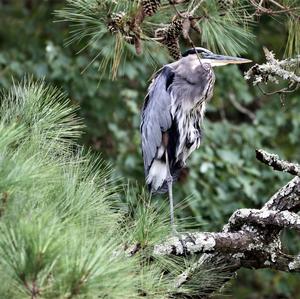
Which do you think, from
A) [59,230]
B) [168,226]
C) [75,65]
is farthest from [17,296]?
[75,65]

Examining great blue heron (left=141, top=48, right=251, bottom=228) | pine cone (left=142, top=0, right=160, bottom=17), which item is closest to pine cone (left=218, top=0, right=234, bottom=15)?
pine cone (left=142, top=0, right=160, bottom=17)

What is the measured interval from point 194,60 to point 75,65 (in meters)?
1.07

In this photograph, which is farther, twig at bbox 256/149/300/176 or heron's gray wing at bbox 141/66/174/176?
heron's gray wing at bbox 141/66/174/176

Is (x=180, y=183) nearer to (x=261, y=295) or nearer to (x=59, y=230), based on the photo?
(x=261, y=295)

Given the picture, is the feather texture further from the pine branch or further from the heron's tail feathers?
the pine branch

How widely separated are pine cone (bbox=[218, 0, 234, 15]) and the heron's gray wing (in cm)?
87

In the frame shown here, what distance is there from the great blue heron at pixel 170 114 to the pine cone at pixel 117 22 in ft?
3.20

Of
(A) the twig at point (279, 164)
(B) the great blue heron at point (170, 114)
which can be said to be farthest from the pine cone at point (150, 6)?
(B) the great blue heron at point (170, 114)

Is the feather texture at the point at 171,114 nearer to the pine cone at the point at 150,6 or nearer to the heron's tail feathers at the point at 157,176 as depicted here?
the heron's tail feathers at the point at 157,176

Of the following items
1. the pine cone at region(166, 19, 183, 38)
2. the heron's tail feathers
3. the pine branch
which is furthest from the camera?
the heron's tail feathers

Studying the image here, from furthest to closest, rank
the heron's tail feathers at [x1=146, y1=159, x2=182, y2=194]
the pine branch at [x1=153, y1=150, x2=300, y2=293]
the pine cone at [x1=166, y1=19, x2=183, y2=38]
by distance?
the heron's tail feathers at [x1=146, y1=159, x2=182, y2=194], the pine cone at [x1=166, y1=19, x2=183, y2=38], the pine branch at [x1=153, y1=150, x2=300, y2=293]

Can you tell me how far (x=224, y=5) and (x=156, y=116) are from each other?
935 mm

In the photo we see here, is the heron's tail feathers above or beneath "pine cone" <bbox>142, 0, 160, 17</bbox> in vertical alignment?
beneath

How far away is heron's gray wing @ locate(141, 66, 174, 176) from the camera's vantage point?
3305 millimetres
